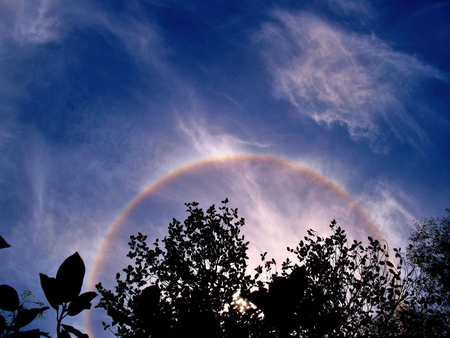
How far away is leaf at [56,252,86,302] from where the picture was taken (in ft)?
4.28

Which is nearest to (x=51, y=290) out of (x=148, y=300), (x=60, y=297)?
(x=60, y=297)

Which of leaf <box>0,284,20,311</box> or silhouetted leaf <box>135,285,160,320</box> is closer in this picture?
leaf <box>0,284,20,311</box>

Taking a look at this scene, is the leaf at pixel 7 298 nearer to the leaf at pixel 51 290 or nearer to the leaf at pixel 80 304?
the leaf at pixel 51 290

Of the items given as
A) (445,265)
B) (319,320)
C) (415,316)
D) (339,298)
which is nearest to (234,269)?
(339,298)

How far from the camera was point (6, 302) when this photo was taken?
1.37 metres

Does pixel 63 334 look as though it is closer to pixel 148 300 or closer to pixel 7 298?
pixel 7 298

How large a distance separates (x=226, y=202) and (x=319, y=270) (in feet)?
21.1

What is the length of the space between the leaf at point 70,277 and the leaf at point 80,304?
64 millimetres

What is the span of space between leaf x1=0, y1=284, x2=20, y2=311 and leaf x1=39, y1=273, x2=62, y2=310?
0.56 feet

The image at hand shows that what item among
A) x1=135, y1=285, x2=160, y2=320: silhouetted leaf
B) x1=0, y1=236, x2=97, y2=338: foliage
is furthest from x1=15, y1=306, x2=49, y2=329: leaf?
x1=135, y1=285, x2=160, y2=320: silhouetted leaf

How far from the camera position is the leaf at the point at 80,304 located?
1440mm

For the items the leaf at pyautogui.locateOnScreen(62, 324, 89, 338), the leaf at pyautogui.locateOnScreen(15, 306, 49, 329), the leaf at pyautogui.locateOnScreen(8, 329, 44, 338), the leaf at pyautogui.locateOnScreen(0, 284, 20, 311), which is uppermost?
the leaf at pyautogui.locateOnScreen(0, 284, 20, 311)

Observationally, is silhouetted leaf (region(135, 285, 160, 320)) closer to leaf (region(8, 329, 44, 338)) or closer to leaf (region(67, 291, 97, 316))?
leaf (region(67, 291, 97, 316))

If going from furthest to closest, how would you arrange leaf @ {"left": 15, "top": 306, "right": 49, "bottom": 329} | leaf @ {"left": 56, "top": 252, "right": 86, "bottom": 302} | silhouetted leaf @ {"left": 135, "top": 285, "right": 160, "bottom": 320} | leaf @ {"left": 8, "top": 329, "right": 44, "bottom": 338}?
silhouetted leaf @ {"left": 135, "top": 285, "right": 160, "bottom": 320}, leaf @ {"left": 15, "top": 306, "right": 49, "bottom": 329}, leaf @ {"left": 56, "top": 252, "right": 86, "bottom": 302}, leaf @ {"left": 8, "top": 329, "right": 44, "bottom": 338}
